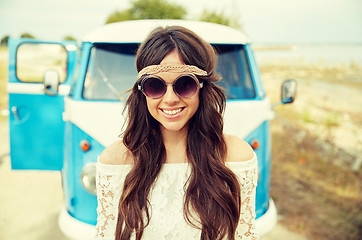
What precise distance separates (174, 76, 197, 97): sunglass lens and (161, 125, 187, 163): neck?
25cm

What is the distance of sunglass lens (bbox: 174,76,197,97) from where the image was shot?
137 cm

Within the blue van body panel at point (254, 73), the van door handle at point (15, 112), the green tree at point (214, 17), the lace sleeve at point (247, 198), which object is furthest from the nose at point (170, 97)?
the green tree at point (214, 17)

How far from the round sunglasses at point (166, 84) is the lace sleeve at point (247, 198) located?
448mm

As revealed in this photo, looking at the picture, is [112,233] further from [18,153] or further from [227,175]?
[18,153]

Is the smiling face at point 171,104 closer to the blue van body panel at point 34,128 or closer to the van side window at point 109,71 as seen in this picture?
the van side window at point 109,71

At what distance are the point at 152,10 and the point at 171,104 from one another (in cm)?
1867

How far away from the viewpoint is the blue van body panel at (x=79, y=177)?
2420mm

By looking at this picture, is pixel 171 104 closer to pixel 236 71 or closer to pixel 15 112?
pixel 236 71

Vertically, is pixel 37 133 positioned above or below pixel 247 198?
below

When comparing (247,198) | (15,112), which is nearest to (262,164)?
(247,198)

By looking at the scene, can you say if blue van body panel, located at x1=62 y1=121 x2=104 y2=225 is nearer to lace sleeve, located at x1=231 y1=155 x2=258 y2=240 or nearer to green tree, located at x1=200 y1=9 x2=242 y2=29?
lace sleeve, located at x1=231 y1=155 x2=258 y2=240

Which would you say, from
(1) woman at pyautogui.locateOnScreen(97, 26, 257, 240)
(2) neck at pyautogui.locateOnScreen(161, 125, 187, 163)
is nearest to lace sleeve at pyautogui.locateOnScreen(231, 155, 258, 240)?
(1) woman at pyautogui.locateOnScreen(97, 26, 257, 240)

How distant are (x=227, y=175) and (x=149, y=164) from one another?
38cm

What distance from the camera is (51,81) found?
2.91m
